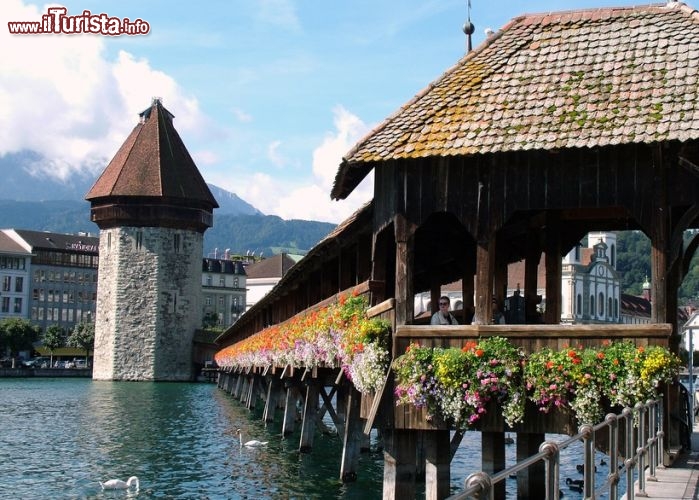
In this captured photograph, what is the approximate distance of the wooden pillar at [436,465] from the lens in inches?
470

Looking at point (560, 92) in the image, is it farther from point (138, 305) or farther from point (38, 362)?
point (38, 362)

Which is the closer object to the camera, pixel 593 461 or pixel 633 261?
pixel 593 461

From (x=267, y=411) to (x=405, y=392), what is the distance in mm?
21449

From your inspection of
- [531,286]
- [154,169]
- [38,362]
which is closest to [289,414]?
[531,286]

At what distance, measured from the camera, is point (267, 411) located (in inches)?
1283

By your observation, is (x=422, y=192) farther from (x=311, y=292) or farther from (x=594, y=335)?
(x=311, y=292)

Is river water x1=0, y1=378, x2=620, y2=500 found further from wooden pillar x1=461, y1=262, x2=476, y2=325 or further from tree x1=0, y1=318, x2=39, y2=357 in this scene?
tree x1=0, y1=318, x2=39, y2=357

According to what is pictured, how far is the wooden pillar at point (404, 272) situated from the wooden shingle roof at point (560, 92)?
0.80 m

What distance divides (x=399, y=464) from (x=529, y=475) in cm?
259

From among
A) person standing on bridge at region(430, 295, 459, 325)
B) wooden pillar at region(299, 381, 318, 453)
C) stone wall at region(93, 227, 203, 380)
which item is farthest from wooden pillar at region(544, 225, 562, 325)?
stone wall at region(93, 227, 203, 380)

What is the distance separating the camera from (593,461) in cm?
723

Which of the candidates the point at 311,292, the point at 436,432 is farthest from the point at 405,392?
the point at 311,292

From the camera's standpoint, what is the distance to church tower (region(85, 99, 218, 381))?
64625 millimetres

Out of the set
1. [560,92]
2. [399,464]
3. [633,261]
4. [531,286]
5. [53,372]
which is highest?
[633,261]
